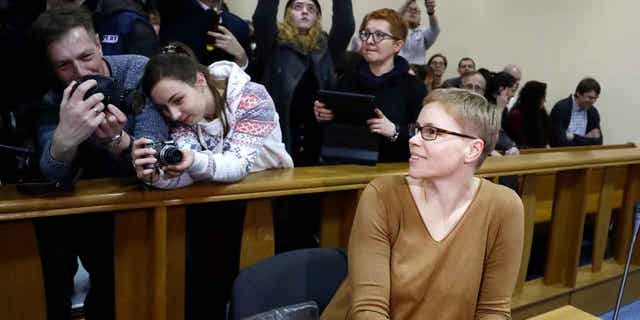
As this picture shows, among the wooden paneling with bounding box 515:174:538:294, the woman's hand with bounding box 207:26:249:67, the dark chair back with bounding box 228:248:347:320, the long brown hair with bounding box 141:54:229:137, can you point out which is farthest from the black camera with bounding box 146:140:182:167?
the wooden paneling with bounding box 515:174:538:294

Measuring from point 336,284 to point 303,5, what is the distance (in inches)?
55.6

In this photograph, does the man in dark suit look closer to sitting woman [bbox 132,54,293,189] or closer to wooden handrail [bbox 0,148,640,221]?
wooden handrail [bbox 0,148,640,221]

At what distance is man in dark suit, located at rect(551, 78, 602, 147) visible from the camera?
4.74 meters

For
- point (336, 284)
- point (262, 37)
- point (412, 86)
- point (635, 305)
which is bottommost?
point (635, 305)

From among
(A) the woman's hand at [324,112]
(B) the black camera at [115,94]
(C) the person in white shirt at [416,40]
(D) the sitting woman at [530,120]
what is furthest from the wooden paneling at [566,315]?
(C) the person in white shirt at [416,40]

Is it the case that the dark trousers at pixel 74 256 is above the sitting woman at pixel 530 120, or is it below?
below

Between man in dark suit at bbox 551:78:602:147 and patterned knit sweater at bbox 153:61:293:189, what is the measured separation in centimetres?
363

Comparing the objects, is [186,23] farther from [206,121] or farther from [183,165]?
[183,165]

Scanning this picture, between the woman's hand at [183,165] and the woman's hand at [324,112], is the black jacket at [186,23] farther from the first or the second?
the woman's hand at [183,165]

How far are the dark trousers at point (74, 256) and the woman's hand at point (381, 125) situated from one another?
86 centimetres

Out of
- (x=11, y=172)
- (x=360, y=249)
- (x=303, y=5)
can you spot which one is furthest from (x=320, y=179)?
(x=303, y=5)

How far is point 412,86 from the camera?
7.11ft

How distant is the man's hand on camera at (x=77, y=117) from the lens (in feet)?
4.12

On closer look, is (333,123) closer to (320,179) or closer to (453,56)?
(320,179)
